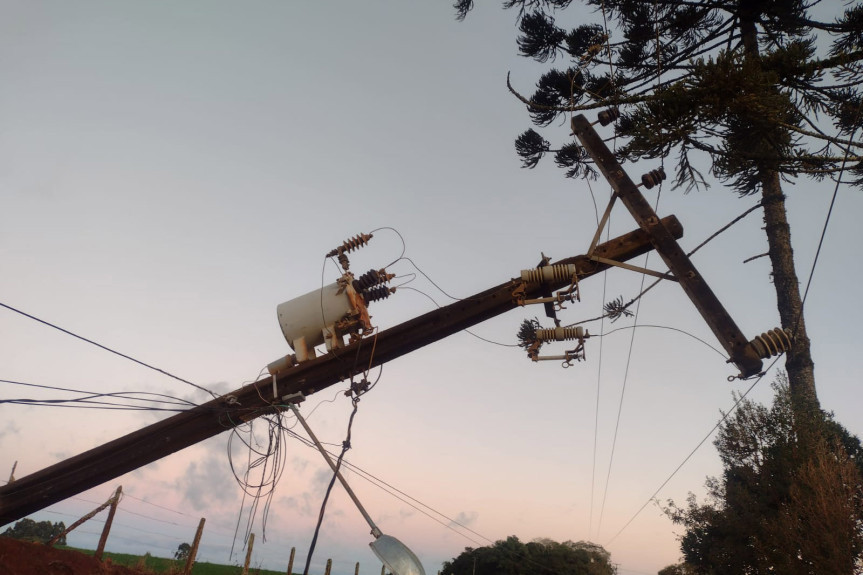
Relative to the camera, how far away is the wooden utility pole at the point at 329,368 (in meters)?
5.54

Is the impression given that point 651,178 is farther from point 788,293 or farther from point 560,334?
point 788,293

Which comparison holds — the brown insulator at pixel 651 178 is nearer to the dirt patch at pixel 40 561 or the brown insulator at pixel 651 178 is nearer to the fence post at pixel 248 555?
the dirt patch at pixel 40 561

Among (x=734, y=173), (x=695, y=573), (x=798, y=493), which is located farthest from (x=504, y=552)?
(x=734, y=173)

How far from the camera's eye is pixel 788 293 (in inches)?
452

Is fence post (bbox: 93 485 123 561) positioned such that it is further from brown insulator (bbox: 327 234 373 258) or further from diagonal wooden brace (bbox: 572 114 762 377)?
diagonal wooden brace (bbox: 572 114 762 377)

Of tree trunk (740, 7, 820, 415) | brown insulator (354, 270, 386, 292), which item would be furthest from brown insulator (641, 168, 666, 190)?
tree trunk (740, 7, 820, 415)

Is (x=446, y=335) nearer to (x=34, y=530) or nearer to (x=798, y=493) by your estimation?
(x=798, y=493)

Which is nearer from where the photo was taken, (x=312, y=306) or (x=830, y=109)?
(x=312, y=306)

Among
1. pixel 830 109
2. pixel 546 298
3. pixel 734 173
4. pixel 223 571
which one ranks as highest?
pixel 830 109

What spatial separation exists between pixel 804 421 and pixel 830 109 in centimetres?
677

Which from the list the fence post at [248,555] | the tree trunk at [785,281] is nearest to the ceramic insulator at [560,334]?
the tree trunk at [785,281]

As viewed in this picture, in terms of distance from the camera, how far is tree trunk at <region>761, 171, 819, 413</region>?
11.2 m

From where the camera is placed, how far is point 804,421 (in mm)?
12242

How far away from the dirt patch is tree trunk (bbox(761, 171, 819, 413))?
13.9 meters
